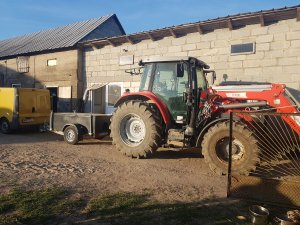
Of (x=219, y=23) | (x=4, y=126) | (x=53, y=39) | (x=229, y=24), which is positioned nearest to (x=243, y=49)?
(x=229, y=24)

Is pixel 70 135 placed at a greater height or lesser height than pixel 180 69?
lesser

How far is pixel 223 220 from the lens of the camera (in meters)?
3.81

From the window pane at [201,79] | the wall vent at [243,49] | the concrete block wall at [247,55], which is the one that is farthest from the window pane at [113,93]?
the window pane at [201,79]

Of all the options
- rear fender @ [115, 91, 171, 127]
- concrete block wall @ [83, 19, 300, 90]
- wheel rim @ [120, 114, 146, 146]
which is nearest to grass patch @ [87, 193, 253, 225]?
rear fender @ [115, 91, 171, 127]

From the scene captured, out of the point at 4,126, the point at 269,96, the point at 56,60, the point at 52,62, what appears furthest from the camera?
the point at 52,62

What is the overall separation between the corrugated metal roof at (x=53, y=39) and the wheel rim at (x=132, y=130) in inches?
367

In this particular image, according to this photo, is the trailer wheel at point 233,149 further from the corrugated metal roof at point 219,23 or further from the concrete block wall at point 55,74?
the concrete block wall at point 55,74

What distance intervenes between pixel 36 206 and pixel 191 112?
13.1 feet

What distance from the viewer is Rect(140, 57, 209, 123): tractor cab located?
6871mm

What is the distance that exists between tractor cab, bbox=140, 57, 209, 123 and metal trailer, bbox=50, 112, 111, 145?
7.50ft

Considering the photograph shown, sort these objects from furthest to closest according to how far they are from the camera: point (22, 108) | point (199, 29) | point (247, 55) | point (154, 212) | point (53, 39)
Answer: point (53, 39) → point (22, 108) → point (199, 29) → point (247, 55) → point (154, 212)

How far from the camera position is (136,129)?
753 centimetres

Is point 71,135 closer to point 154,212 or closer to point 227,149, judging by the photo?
point 227,149

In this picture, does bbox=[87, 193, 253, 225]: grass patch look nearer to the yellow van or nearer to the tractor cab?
the tractor cab
